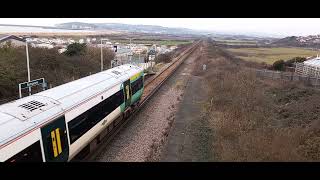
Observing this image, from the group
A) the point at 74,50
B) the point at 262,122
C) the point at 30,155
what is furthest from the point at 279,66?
the point at 30,155

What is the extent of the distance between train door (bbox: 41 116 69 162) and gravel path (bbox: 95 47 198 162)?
113 inches

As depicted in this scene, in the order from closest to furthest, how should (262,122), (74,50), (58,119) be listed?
1. (58,119)
2. (262,122)
3. (74,50)

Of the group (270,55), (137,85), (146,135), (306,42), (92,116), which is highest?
(92,116)

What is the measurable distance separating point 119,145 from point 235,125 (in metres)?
5.33

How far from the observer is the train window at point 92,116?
32.3 feet

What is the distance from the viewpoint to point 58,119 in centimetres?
887

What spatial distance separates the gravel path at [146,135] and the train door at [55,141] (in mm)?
2871

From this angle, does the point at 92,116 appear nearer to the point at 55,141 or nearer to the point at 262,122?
the point at 55,141

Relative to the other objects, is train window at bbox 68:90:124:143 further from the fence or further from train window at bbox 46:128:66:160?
the fence

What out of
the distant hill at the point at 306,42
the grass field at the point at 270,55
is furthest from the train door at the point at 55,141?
the distant hill at the point at 306,42

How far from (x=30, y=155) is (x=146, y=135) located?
7.65 meters

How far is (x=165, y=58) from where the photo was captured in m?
55.6
